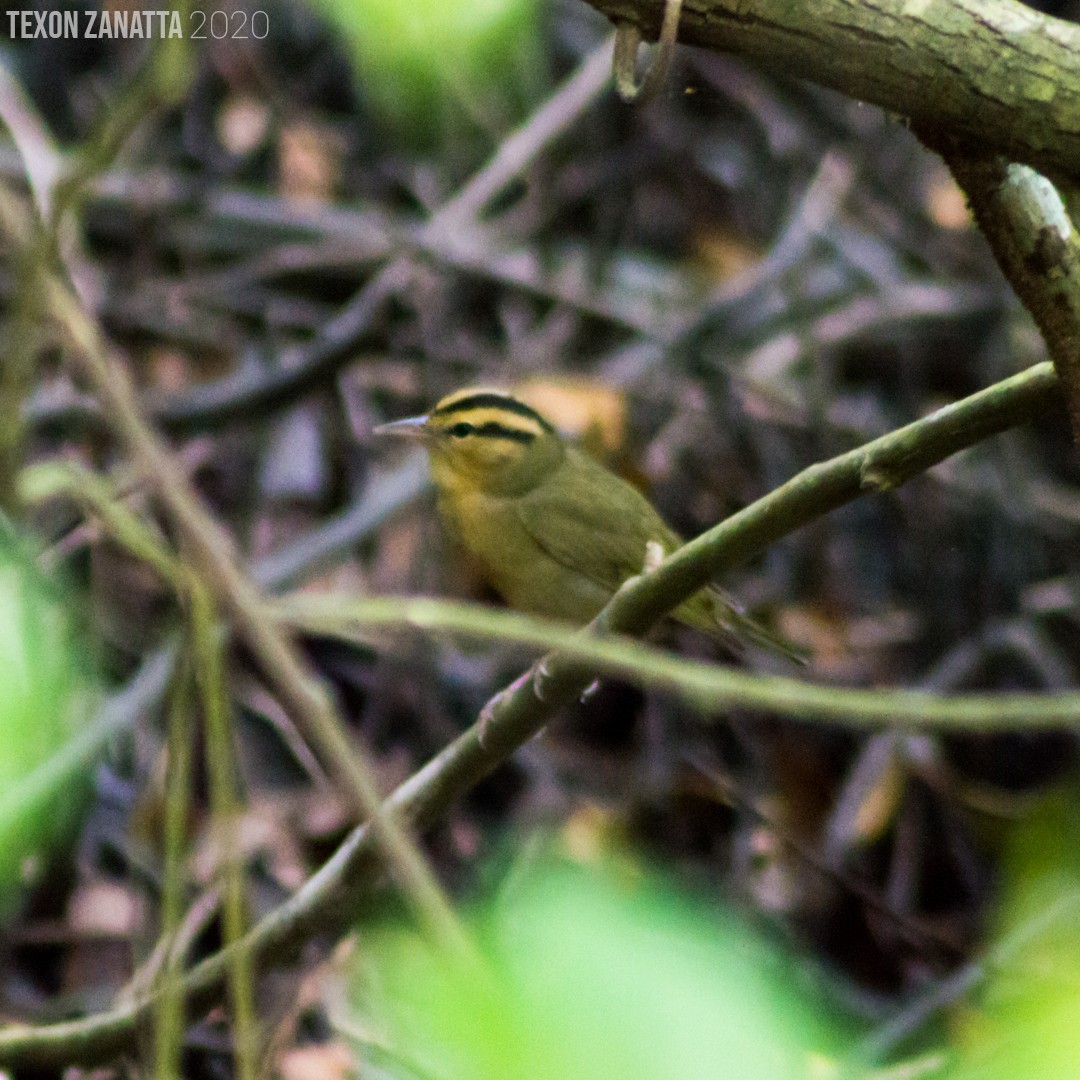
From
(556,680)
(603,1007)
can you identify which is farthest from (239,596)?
(556,680)

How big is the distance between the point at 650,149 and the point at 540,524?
2.92 metres

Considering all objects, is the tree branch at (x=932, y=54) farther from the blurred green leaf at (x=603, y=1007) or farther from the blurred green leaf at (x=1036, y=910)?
the blurred green leaf at (x=1036, y=910)

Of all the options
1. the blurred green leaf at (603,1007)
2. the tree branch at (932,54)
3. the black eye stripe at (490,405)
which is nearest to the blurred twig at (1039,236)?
the tree branch at (932,54)

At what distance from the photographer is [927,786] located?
487cm

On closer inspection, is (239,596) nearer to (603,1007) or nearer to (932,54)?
(603,1007)

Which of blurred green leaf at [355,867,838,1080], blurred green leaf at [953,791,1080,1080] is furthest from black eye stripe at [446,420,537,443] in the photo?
blurred green leaf at [355,867,838,1080]

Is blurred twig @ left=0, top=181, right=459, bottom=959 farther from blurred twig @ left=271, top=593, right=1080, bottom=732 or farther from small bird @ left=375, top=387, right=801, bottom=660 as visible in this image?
small bird @ left=375, top=387, right=801, bottom=660

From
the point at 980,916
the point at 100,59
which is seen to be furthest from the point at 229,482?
the point at 980,916

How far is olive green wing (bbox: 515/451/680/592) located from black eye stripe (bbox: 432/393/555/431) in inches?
8.5

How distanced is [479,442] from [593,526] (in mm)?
391

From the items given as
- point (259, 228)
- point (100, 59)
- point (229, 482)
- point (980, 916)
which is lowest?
point (980, 916)

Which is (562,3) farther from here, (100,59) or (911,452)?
(911,452)

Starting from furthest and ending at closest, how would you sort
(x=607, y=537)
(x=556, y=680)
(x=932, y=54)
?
(x=607, y=537), (x=556, y=680), (x=932, y=54)

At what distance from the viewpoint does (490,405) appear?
377cm
